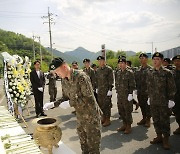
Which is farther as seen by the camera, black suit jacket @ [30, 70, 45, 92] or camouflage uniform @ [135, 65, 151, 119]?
black suit jacket @ [30, 70, 45, 92]

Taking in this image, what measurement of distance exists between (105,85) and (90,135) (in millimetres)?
3533

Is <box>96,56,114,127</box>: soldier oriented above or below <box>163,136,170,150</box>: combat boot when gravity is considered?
above

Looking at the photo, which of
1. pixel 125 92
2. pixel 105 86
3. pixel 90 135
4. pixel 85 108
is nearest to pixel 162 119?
pixel 125 92

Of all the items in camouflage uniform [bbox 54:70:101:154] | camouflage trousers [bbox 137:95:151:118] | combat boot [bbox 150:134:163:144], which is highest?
camouflage uniform [bbox 54:70:101:154]

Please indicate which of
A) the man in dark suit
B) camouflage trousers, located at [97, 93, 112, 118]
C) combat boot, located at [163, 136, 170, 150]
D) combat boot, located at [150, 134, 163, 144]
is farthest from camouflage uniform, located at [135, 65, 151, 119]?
the man in dark suit

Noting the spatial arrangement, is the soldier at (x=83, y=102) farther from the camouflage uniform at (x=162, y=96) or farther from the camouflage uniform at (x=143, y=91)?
the camouflage uniform at (x=143, y=91)

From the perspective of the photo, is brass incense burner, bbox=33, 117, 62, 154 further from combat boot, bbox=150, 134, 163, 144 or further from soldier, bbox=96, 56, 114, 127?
soldier, bbox=96, 56, 114, 127

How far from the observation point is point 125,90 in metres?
6.16

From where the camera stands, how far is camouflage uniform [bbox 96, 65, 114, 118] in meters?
6.87

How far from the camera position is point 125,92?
6.15m

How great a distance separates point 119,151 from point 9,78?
3.27 meters

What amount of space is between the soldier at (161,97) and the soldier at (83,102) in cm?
203

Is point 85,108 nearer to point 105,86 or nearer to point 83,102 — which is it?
point 83,102

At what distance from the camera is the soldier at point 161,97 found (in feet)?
16.0
